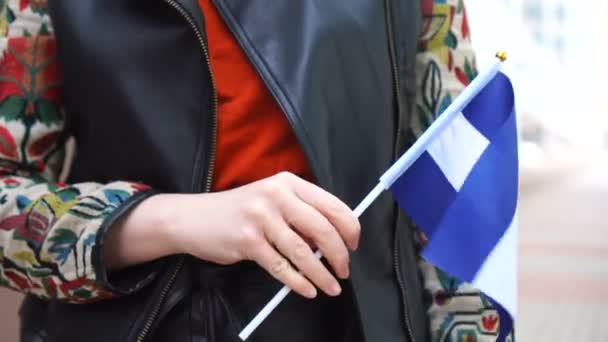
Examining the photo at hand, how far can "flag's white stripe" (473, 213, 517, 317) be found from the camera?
30.3 inches

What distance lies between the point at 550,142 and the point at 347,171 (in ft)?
5.09

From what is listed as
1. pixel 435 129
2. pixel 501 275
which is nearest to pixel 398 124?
pixel 435 129

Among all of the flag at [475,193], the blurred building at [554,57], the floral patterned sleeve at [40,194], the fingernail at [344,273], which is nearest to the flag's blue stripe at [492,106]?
the flag at [475,193]

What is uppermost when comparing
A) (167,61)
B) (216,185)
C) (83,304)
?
(167,61)

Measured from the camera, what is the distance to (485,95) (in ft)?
2.70

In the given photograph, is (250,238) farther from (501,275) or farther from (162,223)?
(501,275)

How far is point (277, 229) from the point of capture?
0.67m

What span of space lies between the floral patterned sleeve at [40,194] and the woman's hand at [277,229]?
Answer: 0.07 metres

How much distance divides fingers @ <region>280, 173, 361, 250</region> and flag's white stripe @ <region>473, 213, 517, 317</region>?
0.49ft

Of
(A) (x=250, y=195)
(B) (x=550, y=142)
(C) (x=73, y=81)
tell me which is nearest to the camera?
(A) (x=250, y=195)

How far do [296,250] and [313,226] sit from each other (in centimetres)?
2

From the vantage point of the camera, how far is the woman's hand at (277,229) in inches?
26.3

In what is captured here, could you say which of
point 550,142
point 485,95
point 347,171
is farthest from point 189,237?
point 550,142

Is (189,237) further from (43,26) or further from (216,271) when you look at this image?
(43,26)
